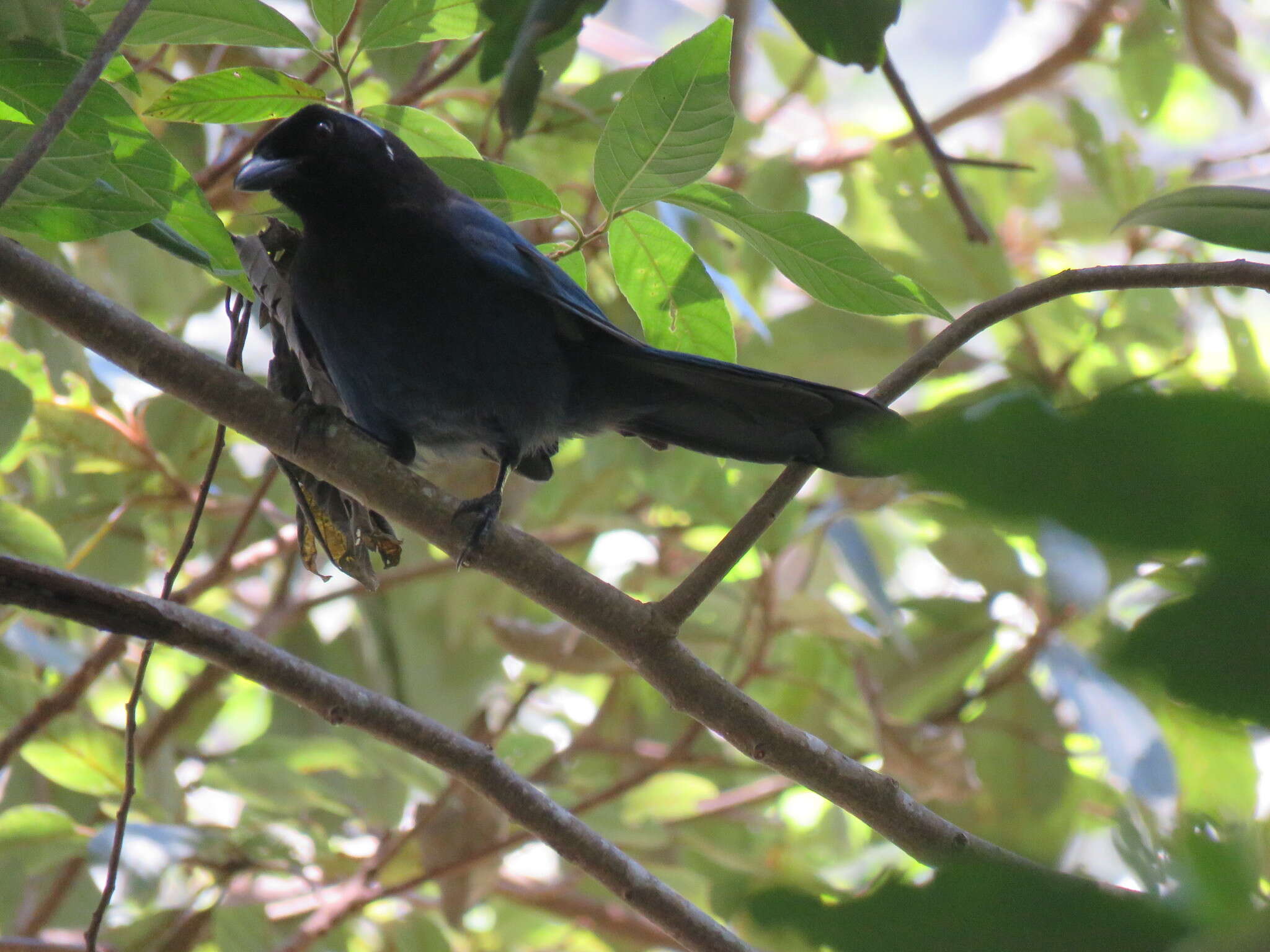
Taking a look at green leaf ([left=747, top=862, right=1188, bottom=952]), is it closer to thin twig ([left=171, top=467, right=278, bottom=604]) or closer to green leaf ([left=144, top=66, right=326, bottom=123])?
green leaf ([left=144, top=66, right=326, bottom=123])

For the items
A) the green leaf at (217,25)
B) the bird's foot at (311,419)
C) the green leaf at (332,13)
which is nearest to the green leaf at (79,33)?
the green leaf at (217,25)

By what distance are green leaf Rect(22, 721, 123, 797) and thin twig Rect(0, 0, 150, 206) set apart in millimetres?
1842

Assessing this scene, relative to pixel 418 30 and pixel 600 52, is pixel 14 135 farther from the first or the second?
pixel 600 52

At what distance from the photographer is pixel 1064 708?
149 inches

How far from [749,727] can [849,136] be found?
10.8ft

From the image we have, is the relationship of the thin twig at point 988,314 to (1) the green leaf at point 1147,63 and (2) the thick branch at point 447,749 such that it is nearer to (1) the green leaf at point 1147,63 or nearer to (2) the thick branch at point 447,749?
(2) the thick branch at point 447,749

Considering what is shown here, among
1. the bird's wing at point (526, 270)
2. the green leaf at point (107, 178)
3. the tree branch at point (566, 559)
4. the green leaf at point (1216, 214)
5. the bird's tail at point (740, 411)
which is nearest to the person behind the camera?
the green leaf at point (1216, 214)

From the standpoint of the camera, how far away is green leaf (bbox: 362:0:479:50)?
1978 mm

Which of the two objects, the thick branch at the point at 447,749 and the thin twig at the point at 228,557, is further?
the thin twig at the point at 228,557

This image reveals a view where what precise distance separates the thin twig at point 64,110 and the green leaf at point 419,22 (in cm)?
70

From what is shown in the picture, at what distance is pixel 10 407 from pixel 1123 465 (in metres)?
2.33

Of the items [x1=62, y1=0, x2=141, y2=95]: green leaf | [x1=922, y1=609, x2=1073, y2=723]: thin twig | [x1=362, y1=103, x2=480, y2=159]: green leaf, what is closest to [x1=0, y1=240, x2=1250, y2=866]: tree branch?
[x1=62, y1=0, x2=141, y2=95]: green leaf

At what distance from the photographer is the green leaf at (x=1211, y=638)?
34 centimetres

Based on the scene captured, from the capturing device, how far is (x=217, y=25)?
6.37ft
